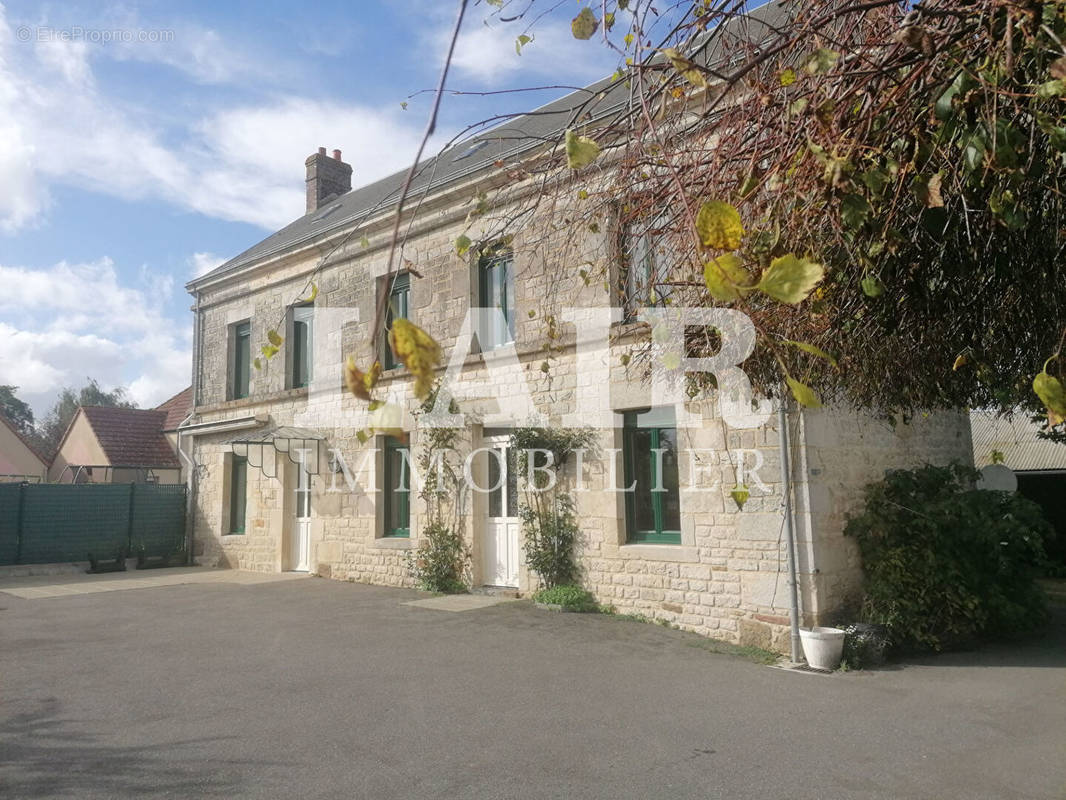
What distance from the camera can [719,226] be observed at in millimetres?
1573

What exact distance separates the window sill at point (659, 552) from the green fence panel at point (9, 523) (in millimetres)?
11574

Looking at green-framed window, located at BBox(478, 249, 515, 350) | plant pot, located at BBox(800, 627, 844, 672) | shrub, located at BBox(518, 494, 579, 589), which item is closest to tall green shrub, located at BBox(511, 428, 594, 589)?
shrub, located at BBox(518, 494, 579, 589)

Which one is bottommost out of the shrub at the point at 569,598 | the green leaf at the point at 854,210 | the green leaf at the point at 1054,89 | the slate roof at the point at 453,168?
the shrub at the point at 569,598

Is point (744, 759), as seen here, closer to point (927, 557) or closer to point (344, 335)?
point (927, 557)

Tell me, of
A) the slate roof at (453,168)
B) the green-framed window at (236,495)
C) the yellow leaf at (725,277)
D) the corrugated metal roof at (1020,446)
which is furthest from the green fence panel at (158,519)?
the corrugated metal roof at (1020,446)

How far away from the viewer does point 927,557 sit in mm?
7391

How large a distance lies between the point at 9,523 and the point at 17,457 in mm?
13120

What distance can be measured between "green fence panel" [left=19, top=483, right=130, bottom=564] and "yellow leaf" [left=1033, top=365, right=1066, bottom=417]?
1605cm

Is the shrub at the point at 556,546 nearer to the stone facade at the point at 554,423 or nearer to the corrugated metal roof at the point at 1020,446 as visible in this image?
the stone facade at the point at 554,423

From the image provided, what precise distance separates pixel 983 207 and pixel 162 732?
5.31 meters

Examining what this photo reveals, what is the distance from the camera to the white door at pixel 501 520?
10219 millimetres

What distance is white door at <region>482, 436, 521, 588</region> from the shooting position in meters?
10.2

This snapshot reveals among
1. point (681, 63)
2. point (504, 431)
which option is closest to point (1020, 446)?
point (504, 431)

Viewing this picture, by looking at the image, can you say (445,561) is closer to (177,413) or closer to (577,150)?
(577,150)
